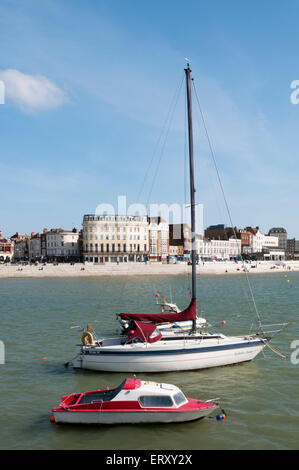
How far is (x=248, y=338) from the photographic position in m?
21.0

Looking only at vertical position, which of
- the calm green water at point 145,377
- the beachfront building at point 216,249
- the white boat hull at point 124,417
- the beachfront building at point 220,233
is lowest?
the calm green water at point 145,377

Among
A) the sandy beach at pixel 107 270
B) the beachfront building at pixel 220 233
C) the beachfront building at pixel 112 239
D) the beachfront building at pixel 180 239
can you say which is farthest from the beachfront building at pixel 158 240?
the beachfront building at pixel 220 233

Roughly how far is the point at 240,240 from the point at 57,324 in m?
158

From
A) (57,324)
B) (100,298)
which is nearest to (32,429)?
(57,324)

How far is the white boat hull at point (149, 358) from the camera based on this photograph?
19.2 meters

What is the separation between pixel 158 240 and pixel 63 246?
33.9m

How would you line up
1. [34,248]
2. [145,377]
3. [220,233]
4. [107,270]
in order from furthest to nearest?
[220,233], [34,248], [107,270], [145,377]

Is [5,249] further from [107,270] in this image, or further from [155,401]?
[155,401]

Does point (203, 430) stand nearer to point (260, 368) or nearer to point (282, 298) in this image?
point (260, 368)

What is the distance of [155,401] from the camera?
1410 centimetres

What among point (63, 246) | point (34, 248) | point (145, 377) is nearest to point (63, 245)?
point (63, 246)

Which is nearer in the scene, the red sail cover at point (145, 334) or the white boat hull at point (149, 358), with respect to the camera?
the white boat hull at point (149, 358)

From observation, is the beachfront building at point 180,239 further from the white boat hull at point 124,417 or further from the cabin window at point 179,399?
the white boat hull at point 124,417

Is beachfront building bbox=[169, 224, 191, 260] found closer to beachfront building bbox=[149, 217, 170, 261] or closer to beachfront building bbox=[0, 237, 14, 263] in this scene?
beachfront building bbox=[149, 217, 170, 261]
